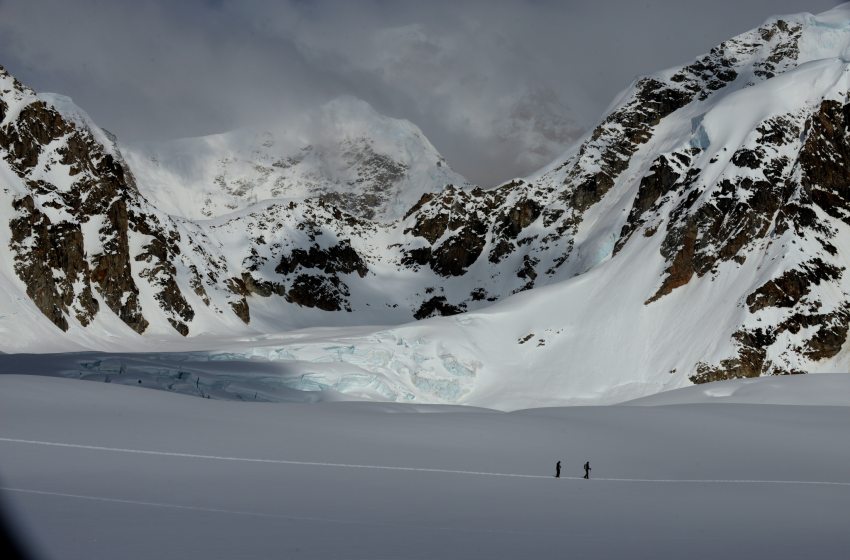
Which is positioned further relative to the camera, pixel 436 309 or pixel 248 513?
pixel 436 309

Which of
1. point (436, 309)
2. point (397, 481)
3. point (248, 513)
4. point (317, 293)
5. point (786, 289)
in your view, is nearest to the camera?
point (248, 513)

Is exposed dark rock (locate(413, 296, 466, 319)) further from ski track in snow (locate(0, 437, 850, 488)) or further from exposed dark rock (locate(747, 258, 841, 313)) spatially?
ski track in snow (locate(0, 437, 850, 488))

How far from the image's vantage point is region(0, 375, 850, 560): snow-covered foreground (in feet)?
45.4

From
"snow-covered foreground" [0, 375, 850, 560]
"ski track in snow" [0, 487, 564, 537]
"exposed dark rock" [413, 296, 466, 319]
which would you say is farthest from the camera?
"exposed dark rock" [413, 296, 466, 319]

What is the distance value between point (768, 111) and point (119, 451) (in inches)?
5225

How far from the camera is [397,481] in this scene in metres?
20.9

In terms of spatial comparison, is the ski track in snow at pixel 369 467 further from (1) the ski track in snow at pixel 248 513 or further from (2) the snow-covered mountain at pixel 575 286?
(2) the snow-covered mountain at pixel 575 286

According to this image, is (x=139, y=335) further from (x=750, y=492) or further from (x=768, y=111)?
(x=750, y=492)

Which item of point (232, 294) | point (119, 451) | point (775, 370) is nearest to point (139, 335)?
point (232, 294)

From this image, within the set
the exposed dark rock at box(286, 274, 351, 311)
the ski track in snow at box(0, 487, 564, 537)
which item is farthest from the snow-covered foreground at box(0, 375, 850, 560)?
the exposed dark rock at box(286, 274, 351, 311)

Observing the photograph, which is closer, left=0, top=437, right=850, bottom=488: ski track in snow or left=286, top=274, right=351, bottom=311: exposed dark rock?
left=0, top=437, right=850, bottom=488: ski track in snow

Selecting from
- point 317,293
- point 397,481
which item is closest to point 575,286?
point 317,293

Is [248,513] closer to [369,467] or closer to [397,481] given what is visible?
[397,481]

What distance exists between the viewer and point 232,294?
551ft
